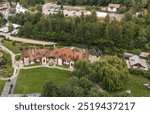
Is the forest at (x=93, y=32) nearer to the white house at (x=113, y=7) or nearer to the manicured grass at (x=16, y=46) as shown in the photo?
the manicured grass at (x=16, y=46)

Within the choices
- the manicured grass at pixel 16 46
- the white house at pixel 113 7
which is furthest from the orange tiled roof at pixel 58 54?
the white house at pixel 113 7

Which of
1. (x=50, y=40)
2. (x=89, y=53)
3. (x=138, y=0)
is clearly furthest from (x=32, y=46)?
(x=138, y=0)

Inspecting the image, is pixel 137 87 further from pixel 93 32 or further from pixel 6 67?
pixel 6 67

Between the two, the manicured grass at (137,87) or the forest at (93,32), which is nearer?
the manicured grass at (137,87)

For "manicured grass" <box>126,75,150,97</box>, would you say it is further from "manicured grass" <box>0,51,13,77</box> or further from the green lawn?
"manicured grass" <box>0,51,13,77</box>

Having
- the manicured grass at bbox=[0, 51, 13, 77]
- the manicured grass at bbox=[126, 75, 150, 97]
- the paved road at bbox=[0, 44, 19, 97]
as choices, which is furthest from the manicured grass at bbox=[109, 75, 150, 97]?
the manicured grass at bbox=[0, 51, 13, 77]

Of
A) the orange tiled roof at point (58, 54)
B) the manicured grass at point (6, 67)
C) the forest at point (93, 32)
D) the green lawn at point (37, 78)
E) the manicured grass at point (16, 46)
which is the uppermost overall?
the forest at point (93, 32)
